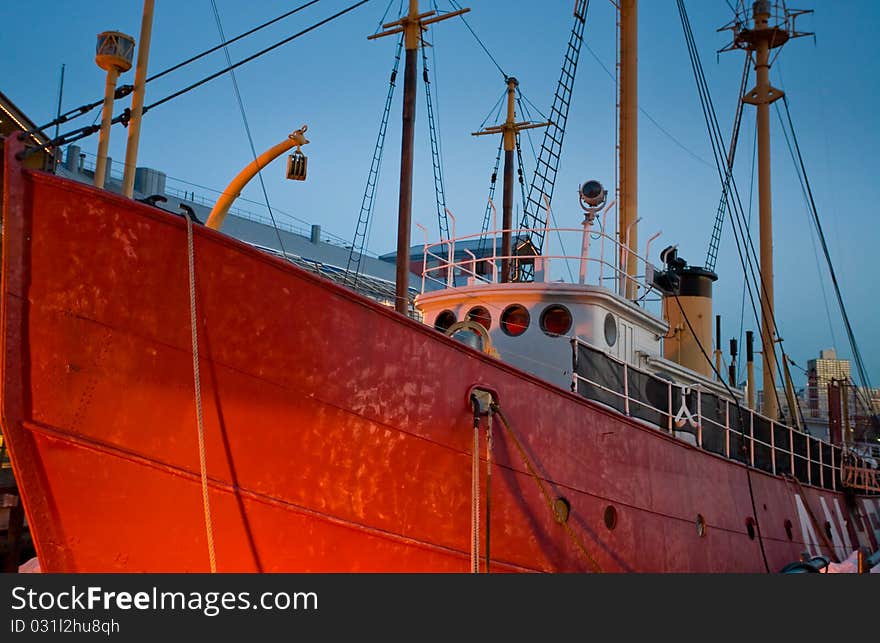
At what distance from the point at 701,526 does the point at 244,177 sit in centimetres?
755

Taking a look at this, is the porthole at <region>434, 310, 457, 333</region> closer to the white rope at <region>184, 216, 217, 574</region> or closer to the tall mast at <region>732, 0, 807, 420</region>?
the white rope at <region>184, 216, 217, 574</region>

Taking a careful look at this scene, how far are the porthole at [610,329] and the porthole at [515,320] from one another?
1074 millimetres

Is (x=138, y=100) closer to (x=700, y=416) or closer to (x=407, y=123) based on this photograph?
(x=407, y=123)

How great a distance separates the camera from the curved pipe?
8.59 metres

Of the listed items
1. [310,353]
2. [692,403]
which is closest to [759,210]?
[692,403]

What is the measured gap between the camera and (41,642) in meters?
4.59

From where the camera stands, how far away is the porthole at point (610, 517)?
321 inches

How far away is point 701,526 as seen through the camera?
390 inches

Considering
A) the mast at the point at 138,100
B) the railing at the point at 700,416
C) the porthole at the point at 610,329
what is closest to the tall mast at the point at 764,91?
the railing at the point at 700,416

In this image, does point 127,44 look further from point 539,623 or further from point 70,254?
point 539,623

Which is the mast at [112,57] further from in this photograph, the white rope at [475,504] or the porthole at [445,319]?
the white rope at [475,504]

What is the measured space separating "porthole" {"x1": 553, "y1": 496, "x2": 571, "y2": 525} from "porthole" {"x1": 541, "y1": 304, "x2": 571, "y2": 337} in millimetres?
2752

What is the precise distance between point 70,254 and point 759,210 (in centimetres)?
2032

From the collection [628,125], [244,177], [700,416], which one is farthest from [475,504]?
[628,125]
